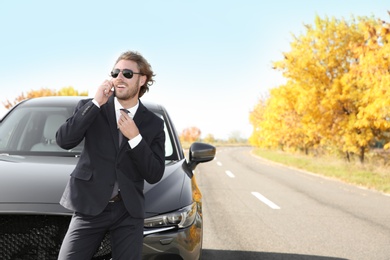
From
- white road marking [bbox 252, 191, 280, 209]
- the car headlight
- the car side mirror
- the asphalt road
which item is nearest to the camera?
the car headlight

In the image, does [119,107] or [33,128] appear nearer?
[119,107]

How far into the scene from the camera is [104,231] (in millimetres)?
2146

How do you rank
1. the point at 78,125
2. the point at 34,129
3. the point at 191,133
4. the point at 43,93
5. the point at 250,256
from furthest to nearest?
1. the point at 191,133
2. the point at 43,93
3. the point at 250,256
4. the point at 34,129
5. the point at 78,125

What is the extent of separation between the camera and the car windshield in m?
3.84

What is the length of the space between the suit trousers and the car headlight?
1.08ft

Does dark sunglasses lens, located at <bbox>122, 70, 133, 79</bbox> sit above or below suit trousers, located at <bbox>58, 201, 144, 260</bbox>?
above

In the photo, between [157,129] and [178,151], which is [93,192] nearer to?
[157,129]

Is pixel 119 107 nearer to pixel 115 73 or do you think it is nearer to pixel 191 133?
pixel 115 73

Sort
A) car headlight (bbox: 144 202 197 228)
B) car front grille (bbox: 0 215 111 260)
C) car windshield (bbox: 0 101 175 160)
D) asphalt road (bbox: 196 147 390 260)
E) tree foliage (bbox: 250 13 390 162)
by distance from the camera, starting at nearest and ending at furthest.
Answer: car front grille (bbox: 0 215 111 260), car headlight (bbox: 144 202 197 228), car windshield (bbox: 0 101 175 160), asphalt road (bbox: 196 147 390 260), tree foliage (bbox: 250 13 390 162)

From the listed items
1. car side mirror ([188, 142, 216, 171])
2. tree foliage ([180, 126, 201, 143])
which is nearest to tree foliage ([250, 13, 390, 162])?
car side mirror ([188, 142, 216, 171])

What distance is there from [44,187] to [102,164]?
63cm

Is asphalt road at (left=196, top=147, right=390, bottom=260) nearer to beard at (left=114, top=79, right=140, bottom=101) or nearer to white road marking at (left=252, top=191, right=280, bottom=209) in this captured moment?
white road marking at (left=252, top=191, right=280, bottom=209)

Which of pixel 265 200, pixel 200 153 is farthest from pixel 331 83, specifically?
pixel 200 153

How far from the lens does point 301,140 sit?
32375 mm
